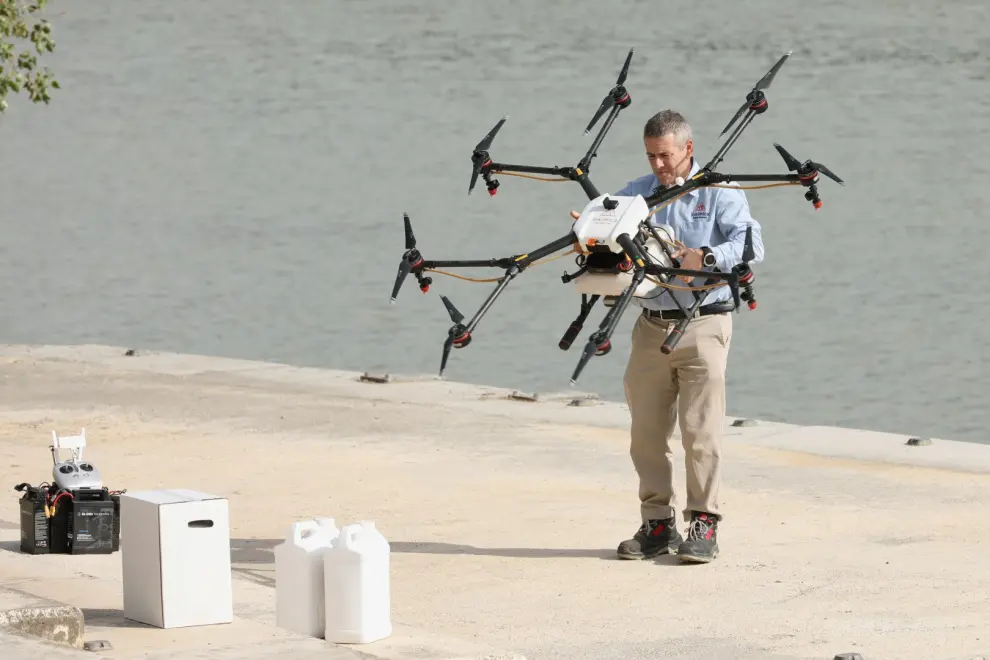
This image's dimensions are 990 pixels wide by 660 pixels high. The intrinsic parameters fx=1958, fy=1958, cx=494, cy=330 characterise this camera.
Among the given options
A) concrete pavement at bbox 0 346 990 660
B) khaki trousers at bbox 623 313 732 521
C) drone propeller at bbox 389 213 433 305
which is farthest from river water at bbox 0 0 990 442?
drone propeller at bbox 389 213 433 305

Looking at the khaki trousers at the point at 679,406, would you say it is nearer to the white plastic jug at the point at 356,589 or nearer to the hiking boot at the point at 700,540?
the hiking boot at the point at 700,540

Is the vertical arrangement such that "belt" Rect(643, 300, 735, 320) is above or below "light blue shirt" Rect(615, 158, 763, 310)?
below

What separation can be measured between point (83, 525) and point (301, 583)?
5.98ft

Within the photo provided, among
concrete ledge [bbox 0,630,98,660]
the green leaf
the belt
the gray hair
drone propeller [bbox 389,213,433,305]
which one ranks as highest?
the green leaf

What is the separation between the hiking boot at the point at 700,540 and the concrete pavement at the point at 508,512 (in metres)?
0.06

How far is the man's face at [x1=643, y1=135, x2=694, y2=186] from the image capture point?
8922 mm

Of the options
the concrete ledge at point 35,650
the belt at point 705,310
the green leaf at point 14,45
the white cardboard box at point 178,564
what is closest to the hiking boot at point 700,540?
the belt at point 705,310

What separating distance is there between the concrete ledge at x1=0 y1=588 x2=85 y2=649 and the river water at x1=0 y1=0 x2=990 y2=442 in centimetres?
1047

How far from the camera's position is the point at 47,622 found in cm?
686

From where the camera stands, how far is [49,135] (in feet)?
142

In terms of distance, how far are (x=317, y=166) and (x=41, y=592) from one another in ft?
95.5

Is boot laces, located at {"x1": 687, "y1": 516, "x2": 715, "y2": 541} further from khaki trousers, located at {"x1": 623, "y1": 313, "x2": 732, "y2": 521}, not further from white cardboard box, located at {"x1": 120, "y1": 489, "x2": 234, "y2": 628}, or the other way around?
white cardboard box, located at {"x1": 120, "y1": 489, "x2": 234, "y2": 628}

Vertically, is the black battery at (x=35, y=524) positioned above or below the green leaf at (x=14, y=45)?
below

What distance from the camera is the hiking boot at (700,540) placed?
9078 millimetres
